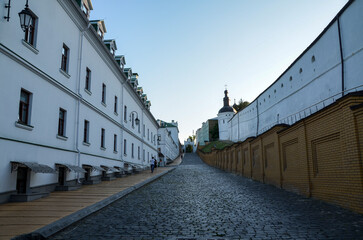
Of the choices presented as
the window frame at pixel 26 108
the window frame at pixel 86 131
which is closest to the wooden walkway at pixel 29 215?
the window frame at pixel 26 108

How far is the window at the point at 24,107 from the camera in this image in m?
10.5

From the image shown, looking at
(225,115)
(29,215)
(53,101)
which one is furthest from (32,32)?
(225,115)

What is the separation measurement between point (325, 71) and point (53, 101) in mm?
19954

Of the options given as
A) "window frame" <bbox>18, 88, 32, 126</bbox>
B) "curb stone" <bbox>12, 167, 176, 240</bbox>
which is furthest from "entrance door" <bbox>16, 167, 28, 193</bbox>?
"curb stone" <bbox>12, 167, 176, 240</bbox>

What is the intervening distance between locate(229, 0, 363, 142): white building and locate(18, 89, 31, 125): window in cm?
1317

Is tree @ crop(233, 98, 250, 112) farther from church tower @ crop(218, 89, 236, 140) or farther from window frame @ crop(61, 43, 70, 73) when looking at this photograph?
window frame @ crop(61, 43, 70, 73)

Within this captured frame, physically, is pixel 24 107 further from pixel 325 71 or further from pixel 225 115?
pixel 225 115

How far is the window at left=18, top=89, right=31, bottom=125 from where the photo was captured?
10.5 m

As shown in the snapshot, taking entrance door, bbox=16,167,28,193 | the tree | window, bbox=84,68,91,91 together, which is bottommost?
entrance door, bbox=16,167,28,193

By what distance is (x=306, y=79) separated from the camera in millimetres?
26406

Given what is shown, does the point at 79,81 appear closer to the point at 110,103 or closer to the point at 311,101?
the point at 110,103

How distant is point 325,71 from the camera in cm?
2283

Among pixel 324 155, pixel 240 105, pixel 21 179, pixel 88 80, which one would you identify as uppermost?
pixel 240 105

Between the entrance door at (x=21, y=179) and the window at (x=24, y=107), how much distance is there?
1.72 meters
